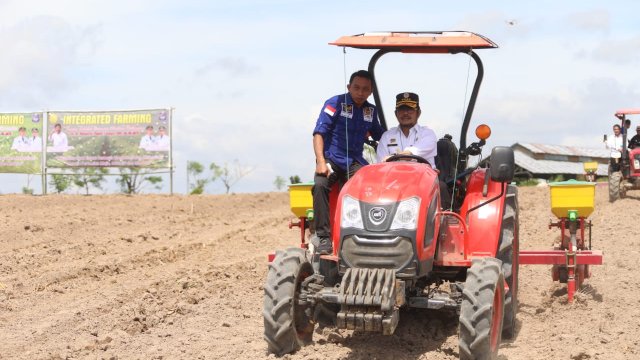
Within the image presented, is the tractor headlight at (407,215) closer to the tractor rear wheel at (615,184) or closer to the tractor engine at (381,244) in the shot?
the tractor engine at (381,244)

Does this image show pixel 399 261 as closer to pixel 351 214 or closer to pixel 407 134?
pixel 351 214

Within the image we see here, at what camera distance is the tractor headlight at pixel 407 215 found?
235 inches

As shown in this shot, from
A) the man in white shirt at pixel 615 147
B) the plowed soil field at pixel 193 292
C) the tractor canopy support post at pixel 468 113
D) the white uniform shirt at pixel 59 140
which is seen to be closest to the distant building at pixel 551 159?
the man in white shirt at pixel 615 147

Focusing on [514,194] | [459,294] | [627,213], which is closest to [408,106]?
[514,194]

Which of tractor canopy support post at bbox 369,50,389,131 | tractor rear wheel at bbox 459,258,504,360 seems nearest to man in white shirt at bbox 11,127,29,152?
tractor canopy support post at bbox 369,50,389,131

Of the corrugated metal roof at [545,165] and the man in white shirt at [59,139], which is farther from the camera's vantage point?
the corrugated metal roof at [545,165]

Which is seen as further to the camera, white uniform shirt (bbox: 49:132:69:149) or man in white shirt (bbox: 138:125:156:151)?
white uniform shirt (bbox: 49:132:69:149)

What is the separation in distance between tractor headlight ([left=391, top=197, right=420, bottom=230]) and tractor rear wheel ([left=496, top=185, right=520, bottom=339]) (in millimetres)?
1287

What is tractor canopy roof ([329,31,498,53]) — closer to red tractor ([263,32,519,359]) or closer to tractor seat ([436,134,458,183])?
red tractor ([263,32,519,359])

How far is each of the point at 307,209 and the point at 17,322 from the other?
3028mm

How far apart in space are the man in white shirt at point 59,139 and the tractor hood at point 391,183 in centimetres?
1481

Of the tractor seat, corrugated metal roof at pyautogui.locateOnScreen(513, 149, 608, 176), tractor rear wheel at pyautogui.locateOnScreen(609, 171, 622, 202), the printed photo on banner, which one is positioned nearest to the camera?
the tractor seat

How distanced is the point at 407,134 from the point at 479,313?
2111mm

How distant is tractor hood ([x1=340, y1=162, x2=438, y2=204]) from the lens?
20.0ft
